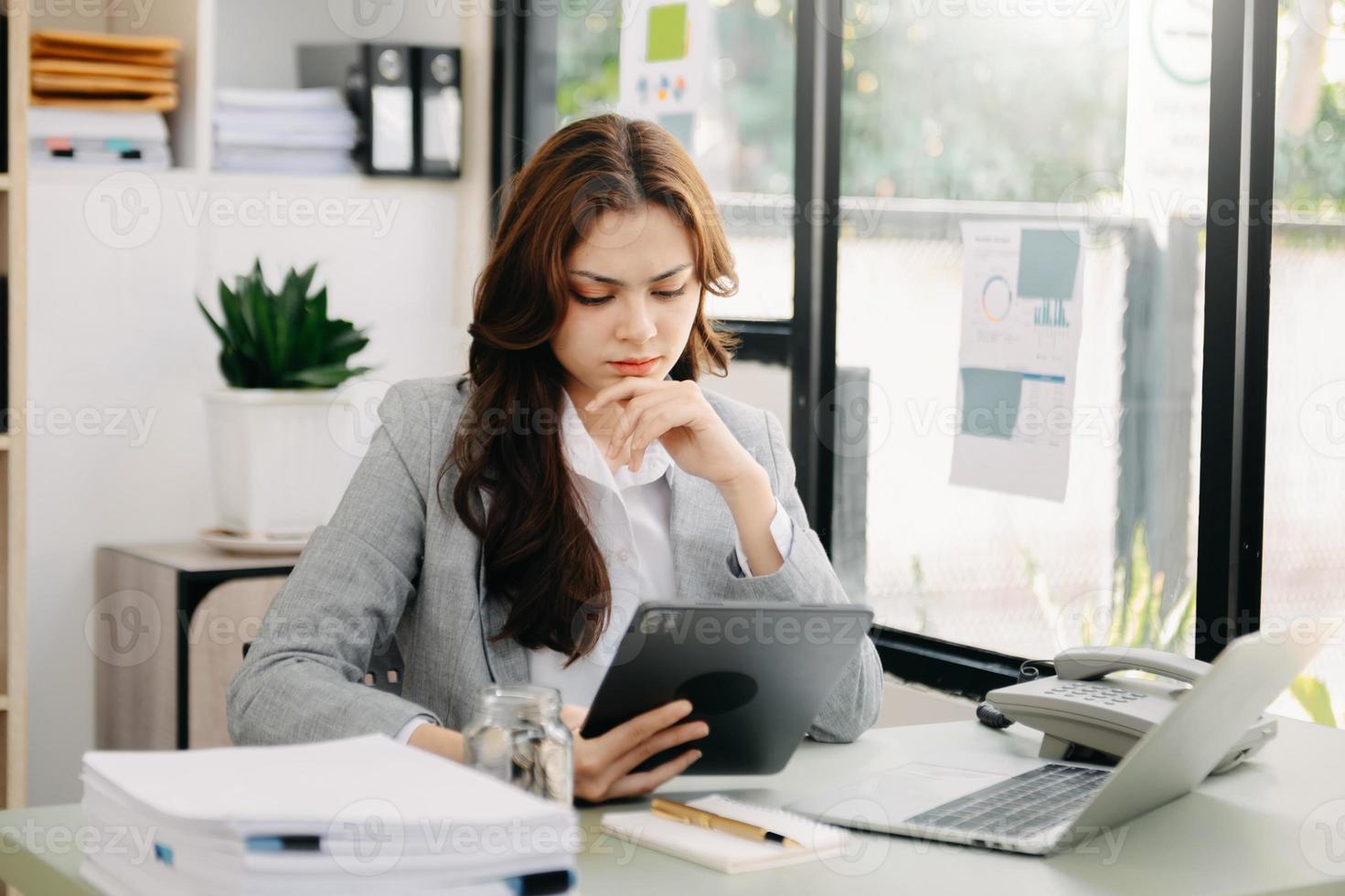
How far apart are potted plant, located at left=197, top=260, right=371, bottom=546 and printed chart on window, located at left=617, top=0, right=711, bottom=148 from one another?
2.43 ft

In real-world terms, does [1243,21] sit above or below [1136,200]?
above

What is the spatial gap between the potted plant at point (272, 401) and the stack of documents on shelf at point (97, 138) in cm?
36

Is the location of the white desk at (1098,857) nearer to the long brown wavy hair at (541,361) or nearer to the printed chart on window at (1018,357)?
the long brown wavy hair at (541,361)

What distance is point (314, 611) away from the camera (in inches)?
62.2

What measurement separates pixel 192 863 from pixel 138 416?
7.77 feet

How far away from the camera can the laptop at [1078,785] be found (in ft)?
4.11

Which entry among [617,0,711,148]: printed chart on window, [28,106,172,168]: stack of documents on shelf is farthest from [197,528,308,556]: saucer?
[617,0,711,148]: printed chart on window

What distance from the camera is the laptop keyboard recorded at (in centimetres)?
130

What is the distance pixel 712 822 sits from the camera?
4.16ft

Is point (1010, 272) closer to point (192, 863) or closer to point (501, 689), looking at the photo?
point (501, 689)

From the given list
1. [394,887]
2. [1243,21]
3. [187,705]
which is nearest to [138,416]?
[187,705]

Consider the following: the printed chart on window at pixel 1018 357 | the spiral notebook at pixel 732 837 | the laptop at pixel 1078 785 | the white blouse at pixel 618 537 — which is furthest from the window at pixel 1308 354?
the spiral notebook at pixel 732 837

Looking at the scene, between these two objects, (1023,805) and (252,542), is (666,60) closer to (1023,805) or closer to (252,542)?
(252,542)

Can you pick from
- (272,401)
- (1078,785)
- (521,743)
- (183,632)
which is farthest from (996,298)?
(183,632)
